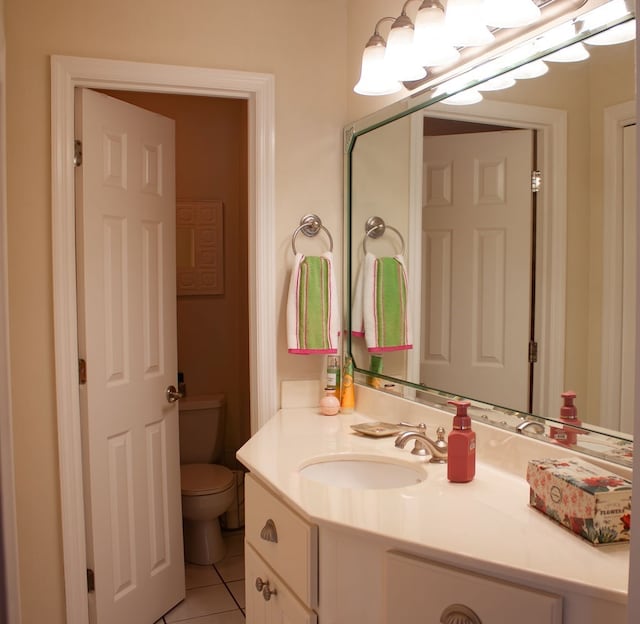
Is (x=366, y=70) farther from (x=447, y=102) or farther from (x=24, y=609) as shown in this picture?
(x=24, y=609)

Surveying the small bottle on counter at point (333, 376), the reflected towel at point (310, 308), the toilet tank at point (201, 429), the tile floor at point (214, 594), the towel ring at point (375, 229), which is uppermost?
the towel ring at point (375, 229)

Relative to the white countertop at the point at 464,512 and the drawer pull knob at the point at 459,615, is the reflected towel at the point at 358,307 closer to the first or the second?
the white countertop at the point at 464,512

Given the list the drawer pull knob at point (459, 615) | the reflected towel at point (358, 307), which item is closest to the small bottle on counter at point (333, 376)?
the reflected towel at point (358, 307)

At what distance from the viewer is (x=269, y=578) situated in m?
1.60

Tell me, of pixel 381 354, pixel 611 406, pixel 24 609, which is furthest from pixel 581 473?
pixel 24 609

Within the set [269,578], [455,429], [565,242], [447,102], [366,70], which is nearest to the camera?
[565,242]

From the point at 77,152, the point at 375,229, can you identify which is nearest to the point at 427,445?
the point at 375,229

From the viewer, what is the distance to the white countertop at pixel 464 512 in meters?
1.03

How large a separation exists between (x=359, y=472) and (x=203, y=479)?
1527 millimetres

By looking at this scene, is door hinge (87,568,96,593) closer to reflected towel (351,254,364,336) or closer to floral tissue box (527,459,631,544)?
reflected towel (351,254,364,336)

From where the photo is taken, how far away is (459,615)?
1.09 metres

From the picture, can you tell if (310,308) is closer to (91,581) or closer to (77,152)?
(77,152)

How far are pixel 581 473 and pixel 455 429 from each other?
34 cm

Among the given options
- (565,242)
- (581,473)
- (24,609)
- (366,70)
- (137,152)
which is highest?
(366,70)
